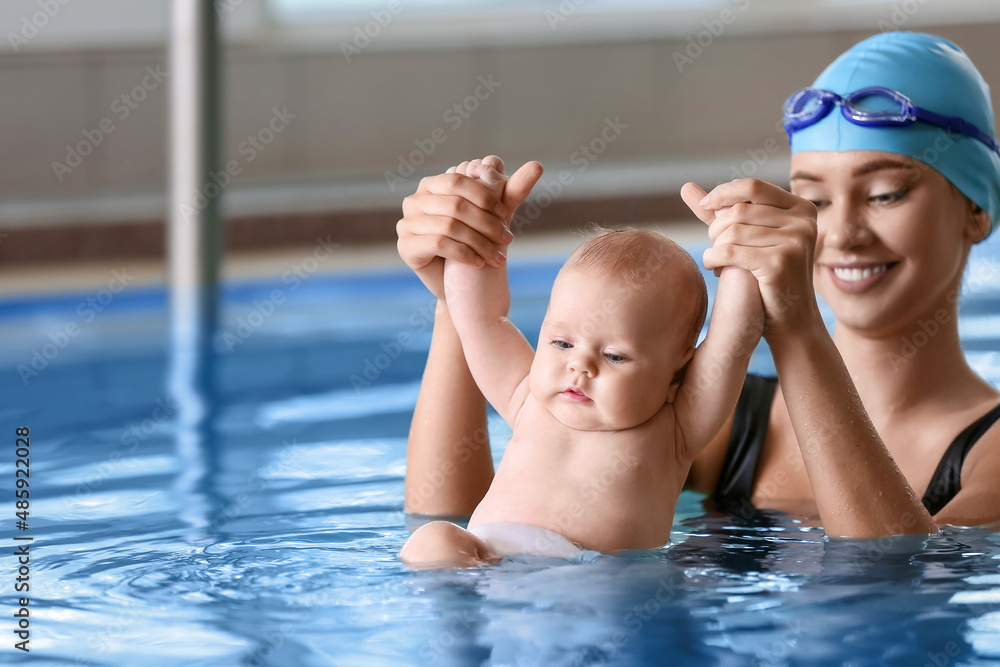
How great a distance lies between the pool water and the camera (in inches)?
76.5

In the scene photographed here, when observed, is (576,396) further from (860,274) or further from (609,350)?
(860,274)

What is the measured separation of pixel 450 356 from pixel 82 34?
10.8 metres

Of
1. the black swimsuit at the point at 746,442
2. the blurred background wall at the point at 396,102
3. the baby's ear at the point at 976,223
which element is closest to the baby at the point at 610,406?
the black swimsuit at the point at 746,442

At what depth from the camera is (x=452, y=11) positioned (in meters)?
13.9

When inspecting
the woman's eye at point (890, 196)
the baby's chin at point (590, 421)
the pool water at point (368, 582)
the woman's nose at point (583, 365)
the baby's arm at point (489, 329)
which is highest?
the woman's eye at point (890, 196)

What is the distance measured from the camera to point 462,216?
2238mm

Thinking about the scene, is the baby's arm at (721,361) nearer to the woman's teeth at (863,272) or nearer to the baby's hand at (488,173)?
the baby's hand at (488,173)

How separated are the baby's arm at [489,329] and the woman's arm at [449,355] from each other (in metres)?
0.04

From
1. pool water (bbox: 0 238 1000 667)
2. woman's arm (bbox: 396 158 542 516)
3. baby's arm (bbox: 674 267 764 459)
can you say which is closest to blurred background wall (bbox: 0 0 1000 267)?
pool water (bbox: 0 238 1000 667)

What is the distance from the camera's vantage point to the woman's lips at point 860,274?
8.81ft

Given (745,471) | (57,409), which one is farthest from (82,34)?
(745,471)

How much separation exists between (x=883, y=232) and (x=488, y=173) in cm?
93

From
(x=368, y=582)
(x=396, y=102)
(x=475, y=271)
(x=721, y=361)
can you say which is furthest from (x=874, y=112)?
(x=396, y=102)

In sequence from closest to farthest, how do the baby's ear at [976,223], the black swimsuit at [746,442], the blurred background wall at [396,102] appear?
1. the baby's ear at [976,223]
2. the black swimsuit at [746,442]
3. the blurred background wall at [396,102]
